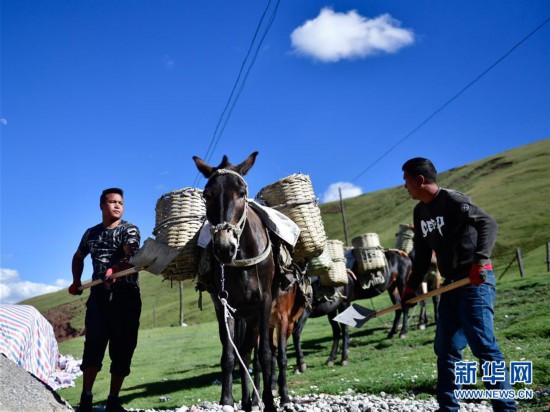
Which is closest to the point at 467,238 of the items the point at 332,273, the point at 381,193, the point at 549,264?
the point at 332,273

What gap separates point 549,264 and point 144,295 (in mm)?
84099

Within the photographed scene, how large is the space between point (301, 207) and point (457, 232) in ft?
8.32

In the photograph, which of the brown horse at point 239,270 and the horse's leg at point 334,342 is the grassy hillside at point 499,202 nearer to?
the horse's leg at point 334,342

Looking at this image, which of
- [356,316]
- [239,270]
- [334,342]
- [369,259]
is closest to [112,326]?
[239,270]

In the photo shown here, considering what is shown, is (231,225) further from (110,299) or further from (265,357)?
(110,299)

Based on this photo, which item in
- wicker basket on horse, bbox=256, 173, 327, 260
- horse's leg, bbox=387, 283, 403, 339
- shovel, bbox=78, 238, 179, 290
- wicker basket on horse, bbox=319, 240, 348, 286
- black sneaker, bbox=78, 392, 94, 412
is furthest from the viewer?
horse's leg, bbox=387, 283, 403, 339

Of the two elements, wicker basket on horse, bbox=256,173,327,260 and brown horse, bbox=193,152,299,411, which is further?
wicker basket on horse, bbox=256,173,327,260

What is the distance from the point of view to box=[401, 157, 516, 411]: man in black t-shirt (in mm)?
4652

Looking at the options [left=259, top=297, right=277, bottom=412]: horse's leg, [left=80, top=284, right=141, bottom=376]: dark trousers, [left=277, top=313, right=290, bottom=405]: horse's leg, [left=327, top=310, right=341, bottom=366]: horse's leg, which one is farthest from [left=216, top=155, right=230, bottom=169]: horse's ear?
[left=327, top=310, right=341, bottom=366]: horse's leg

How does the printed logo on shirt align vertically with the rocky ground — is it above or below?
above

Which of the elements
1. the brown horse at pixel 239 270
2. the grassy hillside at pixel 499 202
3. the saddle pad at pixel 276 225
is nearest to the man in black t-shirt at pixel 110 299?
the brown horse at pixel 239 270

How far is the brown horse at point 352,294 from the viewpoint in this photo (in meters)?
11.9

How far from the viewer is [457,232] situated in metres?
4.99

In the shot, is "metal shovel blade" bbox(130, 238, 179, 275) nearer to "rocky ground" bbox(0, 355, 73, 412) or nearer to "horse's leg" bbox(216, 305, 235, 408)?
"horse's leg" bbox(216, 305, 235, 408)
